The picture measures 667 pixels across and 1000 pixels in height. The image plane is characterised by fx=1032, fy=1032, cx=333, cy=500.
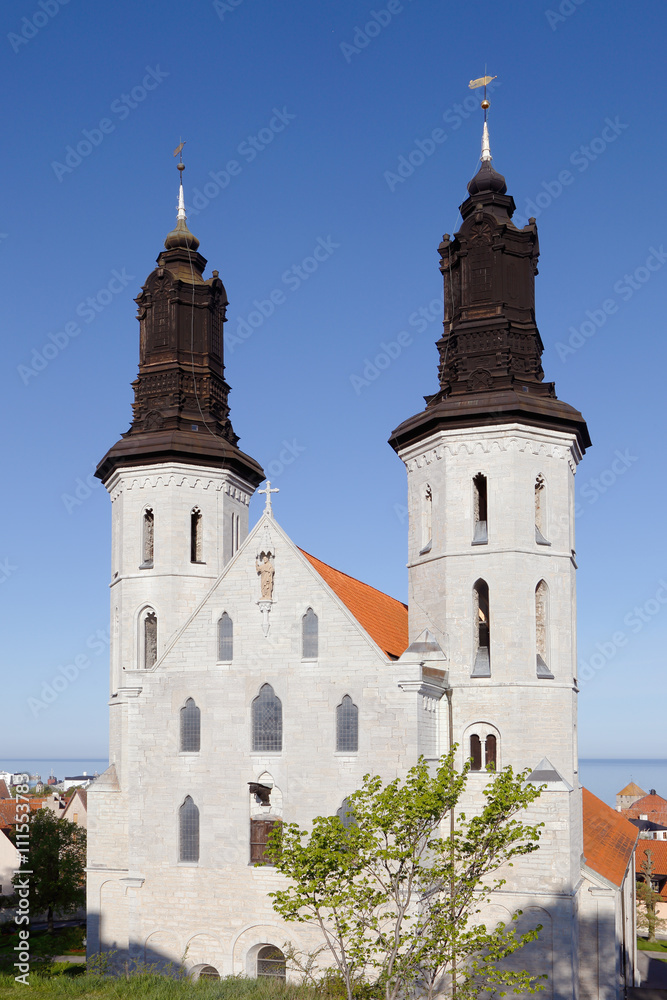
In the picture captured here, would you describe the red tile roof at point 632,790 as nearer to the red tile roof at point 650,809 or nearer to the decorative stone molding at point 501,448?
the red tile roof at point 650,809

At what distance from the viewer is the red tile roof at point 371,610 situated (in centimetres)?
3139

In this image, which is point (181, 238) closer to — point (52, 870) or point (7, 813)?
point (52, 870)

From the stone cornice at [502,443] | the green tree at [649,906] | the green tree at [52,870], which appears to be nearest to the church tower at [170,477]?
the stone cornice at [502,443]

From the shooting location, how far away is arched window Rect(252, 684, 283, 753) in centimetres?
3006

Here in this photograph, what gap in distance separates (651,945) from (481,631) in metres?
40.1

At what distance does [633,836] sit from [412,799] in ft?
80.4

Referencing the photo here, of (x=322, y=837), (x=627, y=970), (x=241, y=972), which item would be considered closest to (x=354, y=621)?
(x=322, y=837)

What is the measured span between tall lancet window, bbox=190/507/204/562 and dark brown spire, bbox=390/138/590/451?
24.4 feet

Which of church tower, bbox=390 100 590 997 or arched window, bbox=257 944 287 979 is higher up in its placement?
church tower, bbox=390 100 590 997

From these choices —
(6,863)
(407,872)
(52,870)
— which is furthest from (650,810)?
(407,872)

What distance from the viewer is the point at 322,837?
74.6 feet

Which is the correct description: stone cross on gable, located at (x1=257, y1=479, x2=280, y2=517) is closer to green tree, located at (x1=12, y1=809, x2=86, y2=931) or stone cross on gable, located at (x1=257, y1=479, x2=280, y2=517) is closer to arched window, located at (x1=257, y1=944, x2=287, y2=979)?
arched window, located at (x1=257, y1=944, x2=287, y2=979)

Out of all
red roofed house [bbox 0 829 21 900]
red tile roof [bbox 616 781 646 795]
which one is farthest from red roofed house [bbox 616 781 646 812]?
red roofed house [bbox 0 829 21 900]

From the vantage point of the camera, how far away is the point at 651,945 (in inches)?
2400
